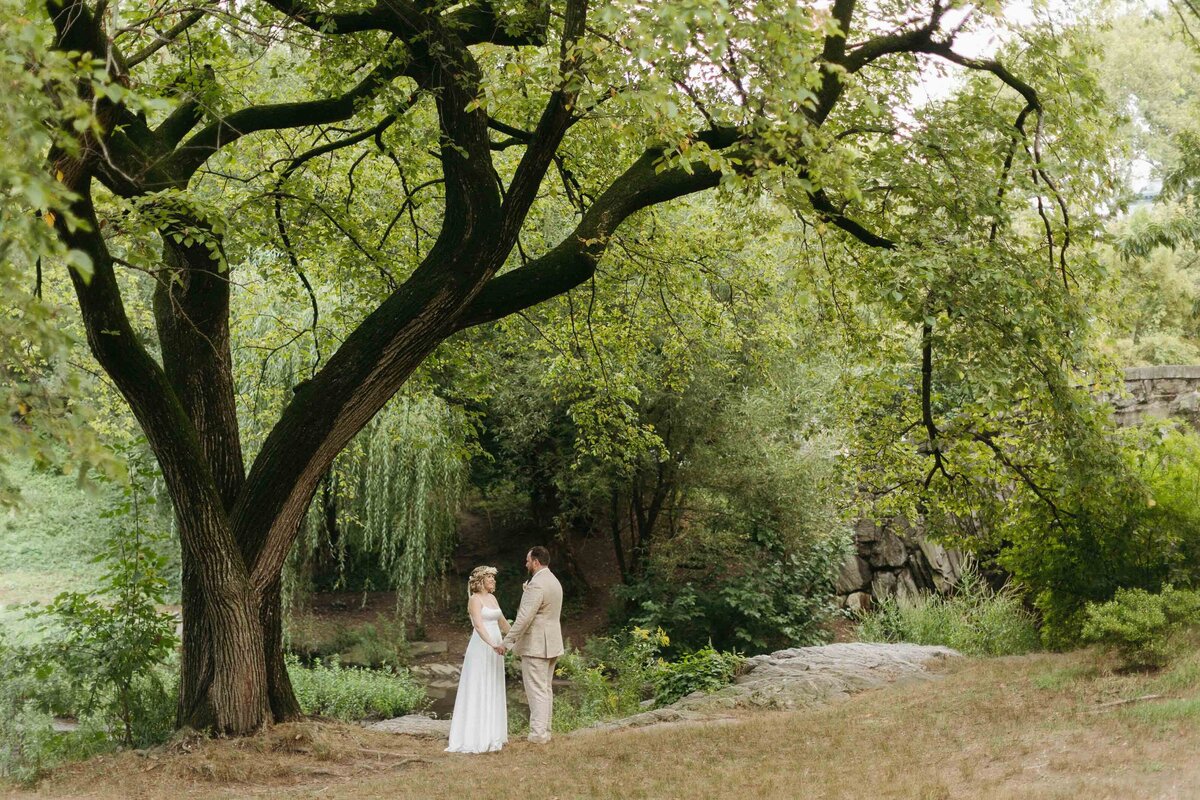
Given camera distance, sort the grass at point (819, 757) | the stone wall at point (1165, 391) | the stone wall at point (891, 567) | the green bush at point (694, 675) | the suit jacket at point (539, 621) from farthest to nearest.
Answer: the stone wall at point (891, 567) → the stone wall at point (1165, 391) → the green bush at point (694, 675) → the suit jacket at point (539, 621) → the grass at point (819, 757)

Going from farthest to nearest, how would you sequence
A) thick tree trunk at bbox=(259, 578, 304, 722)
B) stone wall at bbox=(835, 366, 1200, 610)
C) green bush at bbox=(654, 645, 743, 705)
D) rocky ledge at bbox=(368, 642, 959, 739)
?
stone wall at bbox=(835, 366, 1200, 610) → green bush at bbox=(654, 645, 743, 705) → rocky ledge at bbox=(368, 642, 959, 739) → thick tree trunk at bbox=(259, 578, 304, 722)

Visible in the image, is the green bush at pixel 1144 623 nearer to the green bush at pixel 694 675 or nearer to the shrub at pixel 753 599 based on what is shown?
the green bush at pixel 694 675

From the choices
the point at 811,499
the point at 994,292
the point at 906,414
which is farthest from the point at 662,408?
the point at 994,292

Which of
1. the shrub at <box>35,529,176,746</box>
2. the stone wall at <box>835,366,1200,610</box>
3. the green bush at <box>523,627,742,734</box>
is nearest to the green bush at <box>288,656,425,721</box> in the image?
the green bush at <box>523,627,742,734</box>

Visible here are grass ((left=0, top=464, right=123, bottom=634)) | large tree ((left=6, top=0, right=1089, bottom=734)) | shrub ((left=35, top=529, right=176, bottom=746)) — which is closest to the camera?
large tree ((left=6, top=0, right=1089, bottom=734))

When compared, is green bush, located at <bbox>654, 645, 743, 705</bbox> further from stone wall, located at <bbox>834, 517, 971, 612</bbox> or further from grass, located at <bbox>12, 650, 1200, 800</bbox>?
stone wall, located at <bbox>834, 517, 971, 612</bbox>

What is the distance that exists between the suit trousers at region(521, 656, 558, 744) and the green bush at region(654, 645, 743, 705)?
300 centimetres

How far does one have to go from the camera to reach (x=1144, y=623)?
8.76 metres

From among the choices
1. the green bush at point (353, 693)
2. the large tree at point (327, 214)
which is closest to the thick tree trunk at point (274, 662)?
the large tree at point (327, 214)

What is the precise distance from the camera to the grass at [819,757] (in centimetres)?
653

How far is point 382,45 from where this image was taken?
31.6 ft

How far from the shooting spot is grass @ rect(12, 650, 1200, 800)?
653 cm

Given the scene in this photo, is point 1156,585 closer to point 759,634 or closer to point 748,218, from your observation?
point 748,218

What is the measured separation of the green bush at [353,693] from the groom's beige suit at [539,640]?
18.9 ft
